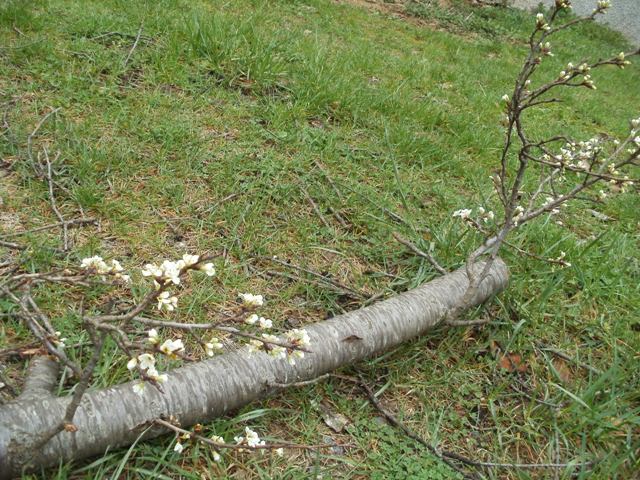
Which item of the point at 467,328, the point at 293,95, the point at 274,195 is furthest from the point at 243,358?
the point at 293,95

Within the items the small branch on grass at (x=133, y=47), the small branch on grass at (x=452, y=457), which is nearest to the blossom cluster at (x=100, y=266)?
the small branch on grass at (x=452, y=457)

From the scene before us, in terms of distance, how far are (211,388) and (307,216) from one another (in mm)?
1562

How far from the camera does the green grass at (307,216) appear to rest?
227 cm

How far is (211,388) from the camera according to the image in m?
1.95

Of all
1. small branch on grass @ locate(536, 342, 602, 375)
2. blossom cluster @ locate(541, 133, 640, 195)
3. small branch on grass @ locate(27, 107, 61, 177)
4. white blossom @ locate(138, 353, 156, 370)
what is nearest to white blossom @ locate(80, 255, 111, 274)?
white blossom @ locate(138, 353, 156, 370)

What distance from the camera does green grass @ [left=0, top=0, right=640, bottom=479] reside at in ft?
7.45

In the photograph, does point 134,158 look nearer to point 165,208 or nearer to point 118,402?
point 165,208

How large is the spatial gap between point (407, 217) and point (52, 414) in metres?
2.38

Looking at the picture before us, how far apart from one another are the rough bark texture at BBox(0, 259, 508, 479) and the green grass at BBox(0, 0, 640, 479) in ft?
0.32

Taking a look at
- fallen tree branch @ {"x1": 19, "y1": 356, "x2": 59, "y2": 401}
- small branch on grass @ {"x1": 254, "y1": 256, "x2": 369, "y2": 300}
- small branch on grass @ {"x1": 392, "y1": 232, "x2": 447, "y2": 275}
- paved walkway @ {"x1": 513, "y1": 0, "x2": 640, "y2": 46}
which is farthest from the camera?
paved walkway @ {"x1": 513, "y1": 0, "x2": 640, "y2": 46}

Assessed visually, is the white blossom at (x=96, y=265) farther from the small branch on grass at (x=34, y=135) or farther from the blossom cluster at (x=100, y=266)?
the small branch on grass at (x=34, y=135)

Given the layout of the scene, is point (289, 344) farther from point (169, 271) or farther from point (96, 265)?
point (96, 265)

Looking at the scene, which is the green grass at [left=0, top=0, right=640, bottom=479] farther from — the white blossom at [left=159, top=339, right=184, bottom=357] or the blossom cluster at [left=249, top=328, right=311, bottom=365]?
the white blossom at [left=159, top=339, right=184, bottom=357]

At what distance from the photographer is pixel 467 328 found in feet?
9.07
